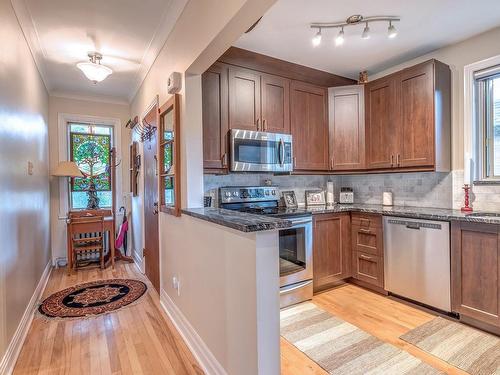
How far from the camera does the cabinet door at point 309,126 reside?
3146 mm

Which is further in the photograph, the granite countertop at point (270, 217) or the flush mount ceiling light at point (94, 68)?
the flush mount ceiling light at point (94, 68)

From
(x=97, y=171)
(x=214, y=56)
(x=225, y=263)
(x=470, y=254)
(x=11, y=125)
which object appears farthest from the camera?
(x=97, y=171)

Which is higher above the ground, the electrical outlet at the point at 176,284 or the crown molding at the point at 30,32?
the crown molding at the point at 30,32

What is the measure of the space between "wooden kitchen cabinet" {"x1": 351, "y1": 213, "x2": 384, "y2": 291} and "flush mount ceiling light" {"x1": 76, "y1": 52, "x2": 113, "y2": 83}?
121 inches

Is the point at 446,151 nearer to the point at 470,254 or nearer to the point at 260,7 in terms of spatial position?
the point at 470,254

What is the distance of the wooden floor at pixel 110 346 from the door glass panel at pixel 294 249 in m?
1.17

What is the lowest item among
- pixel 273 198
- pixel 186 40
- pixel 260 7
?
pixel 273 198

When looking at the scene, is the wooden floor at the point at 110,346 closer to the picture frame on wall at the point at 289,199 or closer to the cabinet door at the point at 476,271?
the picture frame on wall at the point at 289,199

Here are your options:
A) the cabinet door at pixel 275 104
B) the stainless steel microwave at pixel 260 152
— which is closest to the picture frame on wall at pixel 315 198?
the stainless steel microwave at pixel 260 152

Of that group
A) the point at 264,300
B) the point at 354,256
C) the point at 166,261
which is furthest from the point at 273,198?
the point at 264,300

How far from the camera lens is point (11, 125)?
6.55 ft

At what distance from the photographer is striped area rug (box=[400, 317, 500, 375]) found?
5.82 ft

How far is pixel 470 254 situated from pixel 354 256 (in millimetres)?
1098

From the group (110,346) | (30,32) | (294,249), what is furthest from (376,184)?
(30,32)
